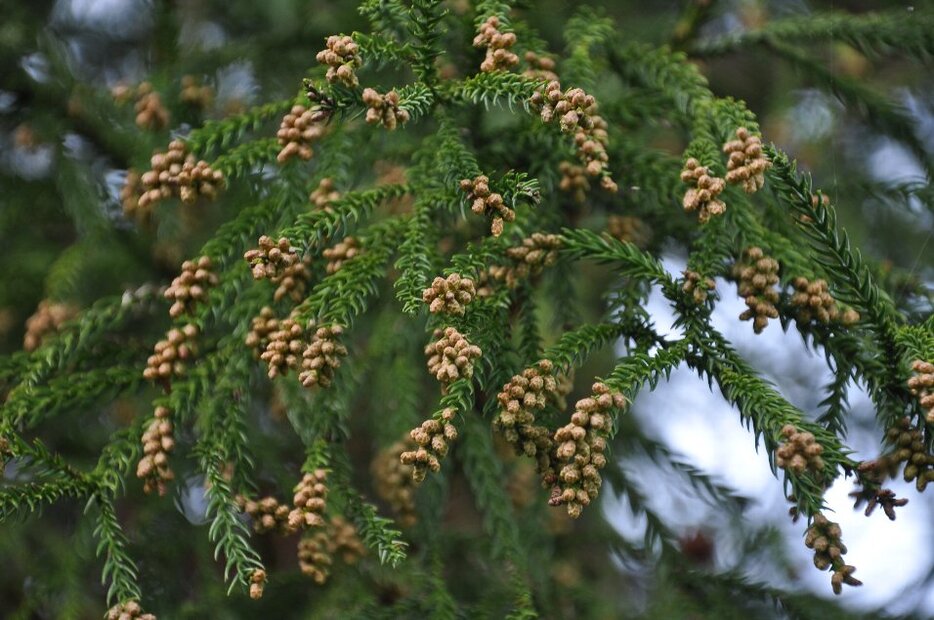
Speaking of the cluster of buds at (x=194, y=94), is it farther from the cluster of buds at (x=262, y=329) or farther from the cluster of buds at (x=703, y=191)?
the cluster of buds at (x=703, y=191)

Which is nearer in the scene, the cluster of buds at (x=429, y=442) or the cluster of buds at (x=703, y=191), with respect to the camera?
the cluster of buds at (x=429, y=442)

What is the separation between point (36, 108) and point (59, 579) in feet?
3.48

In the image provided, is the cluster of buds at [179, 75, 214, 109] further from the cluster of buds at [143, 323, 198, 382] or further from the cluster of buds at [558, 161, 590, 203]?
the cluster of buds at [558, 161, 590, 203]

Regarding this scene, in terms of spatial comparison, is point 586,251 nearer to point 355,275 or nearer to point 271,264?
point 355,275

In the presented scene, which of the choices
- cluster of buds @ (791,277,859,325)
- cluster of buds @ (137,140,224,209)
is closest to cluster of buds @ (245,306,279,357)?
cluster of buds @ (137,140,224,209)

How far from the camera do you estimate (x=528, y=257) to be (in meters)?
1.44

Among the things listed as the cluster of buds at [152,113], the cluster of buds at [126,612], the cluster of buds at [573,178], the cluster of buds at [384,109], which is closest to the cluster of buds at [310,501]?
the cluster of buds at [126,612]

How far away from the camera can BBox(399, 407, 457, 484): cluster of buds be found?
117cm

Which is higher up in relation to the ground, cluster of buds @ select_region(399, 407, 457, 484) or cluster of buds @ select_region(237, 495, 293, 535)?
cluster of buds @ select_region(399, 407, 457, 484)

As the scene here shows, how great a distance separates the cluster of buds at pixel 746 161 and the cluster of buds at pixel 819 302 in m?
0.18

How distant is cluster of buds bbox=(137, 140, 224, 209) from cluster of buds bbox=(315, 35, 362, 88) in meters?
0.28

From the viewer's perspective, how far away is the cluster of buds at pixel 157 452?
1436mm

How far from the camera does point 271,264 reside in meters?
1.29

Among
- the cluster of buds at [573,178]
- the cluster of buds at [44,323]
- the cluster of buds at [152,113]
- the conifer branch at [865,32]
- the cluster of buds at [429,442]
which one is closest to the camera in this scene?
the cluster of buds at [429,442]
